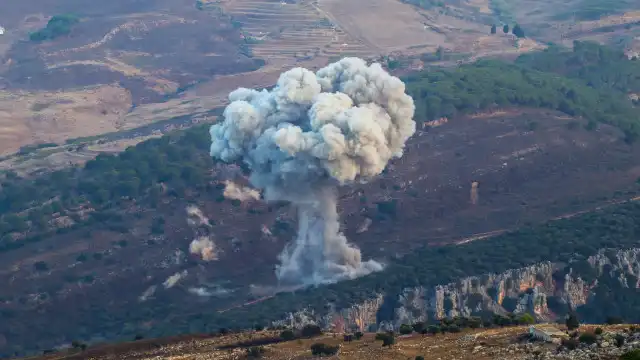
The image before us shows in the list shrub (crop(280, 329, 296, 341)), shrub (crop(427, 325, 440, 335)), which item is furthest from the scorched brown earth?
shrub (crop(427, 325, 440, 335))

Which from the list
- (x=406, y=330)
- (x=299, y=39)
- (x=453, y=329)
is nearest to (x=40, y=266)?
(x=406, y=330)

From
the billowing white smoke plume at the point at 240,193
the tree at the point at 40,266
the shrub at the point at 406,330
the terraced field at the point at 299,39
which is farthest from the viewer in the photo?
the terraced field at the point at 299,39

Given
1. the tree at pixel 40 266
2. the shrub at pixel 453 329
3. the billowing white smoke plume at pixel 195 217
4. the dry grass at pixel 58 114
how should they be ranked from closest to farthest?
the shrub at pixel 453 329, the tree at pixel 40 266, the billowing white smoke plume at pixel 195 217, the dry grass at pixel 58 114

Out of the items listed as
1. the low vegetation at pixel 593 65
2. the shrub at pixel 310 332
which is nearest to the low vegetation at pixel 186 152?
the low vegetation at pixel 593 65

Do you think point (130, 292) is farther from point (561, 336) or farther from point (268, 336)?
point (561, 336)

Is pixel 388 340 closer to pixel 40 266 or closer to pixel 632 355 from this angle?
pixel 632 355

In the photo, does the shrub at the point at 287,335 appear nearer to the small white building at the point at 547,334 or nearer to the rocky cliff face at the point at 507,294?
the small white building at the point at 547,334
